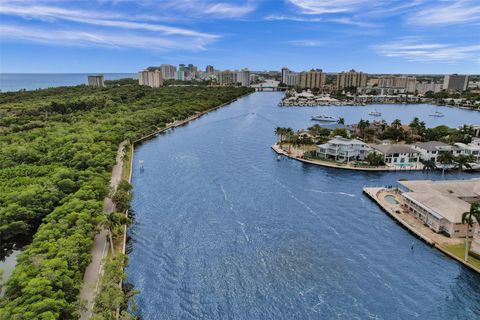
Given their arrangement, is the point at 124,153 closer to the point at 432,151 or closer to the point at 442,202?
the point at 442,202

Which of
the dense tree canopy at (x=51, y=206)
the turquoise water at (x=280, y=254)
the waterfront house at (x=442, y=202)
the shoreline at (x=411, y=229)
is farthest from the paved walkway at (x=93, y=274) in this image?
the waterfront house at (x=442, y=202)

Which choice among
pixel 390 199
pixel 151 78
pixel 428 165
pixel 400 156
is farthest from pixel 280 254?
pixel 151 78

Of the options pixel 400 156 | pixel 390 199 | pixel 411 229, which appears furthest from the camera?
pixel 400 156

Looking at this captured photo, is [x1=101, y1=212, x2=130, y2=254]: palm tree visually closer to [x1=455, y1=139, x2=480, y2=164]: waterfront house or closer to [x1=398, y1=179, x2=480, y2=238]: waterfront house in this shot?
[x1=398, y1=179, x2=480, y2=238]: waterfront house

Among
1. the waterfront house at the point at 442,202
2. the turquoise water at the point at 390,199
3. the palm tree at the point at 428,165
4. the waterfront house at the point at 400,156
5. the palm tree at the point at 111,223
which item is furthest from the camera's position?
the waterfront house at the point at 400,156

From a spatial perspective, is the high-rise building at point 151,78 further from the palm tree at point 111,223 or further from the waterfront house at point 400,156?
the palm tree at point 111,223

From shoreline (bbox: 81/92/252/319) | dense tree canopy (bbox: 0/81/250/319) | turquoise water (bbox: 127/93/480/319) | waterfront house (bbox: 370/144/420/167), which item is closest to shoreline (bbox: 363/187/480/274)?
turquoise water (bbox: 127/93/480/319)
